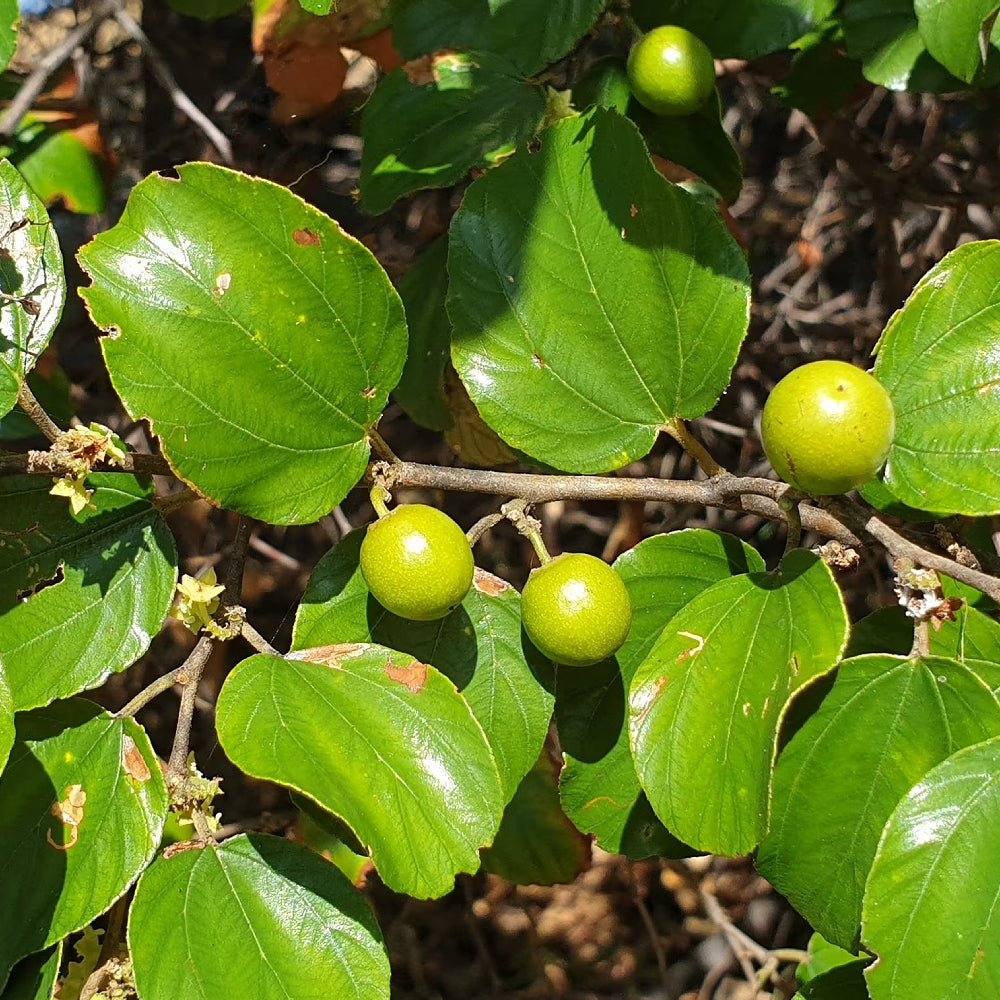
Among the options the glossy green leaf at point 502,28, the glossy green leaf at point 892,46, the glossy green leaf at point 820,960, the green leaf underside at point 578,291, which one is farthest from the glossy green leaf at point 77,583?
the glossy green leaf at point 820,960

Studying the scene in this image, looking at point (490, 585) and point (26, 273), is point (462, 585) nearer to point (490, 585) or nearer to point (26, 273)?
point (490, 585)

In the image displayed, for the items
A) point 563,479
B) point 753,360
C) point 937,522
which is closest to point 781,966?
point 753,360

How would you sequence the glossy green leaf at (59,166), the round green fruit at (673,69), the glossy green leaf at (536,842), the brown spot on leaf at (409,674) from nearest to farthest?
1. the brown spot on leaf at (409,674)
2. the round green fruit at (673,69)
3. the glossy green leaf at (536,842)
4. the glossy green leaf at (59,166)

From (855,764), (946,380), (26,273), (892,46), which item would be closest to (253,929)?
(855,764)

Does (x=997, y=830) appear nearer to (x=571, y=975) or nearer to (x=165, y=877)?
(x=165, y=877)

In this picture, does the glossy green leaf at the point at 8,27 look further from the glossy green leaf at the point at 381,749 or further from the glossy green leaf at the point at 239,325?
the glossy green leaf at the point at 381,749

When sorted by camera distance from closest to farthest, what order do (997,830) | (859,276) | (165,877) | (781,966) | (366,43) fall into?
(997,830)
(165,877)
(366,43)
(781,966)
(859,276)
